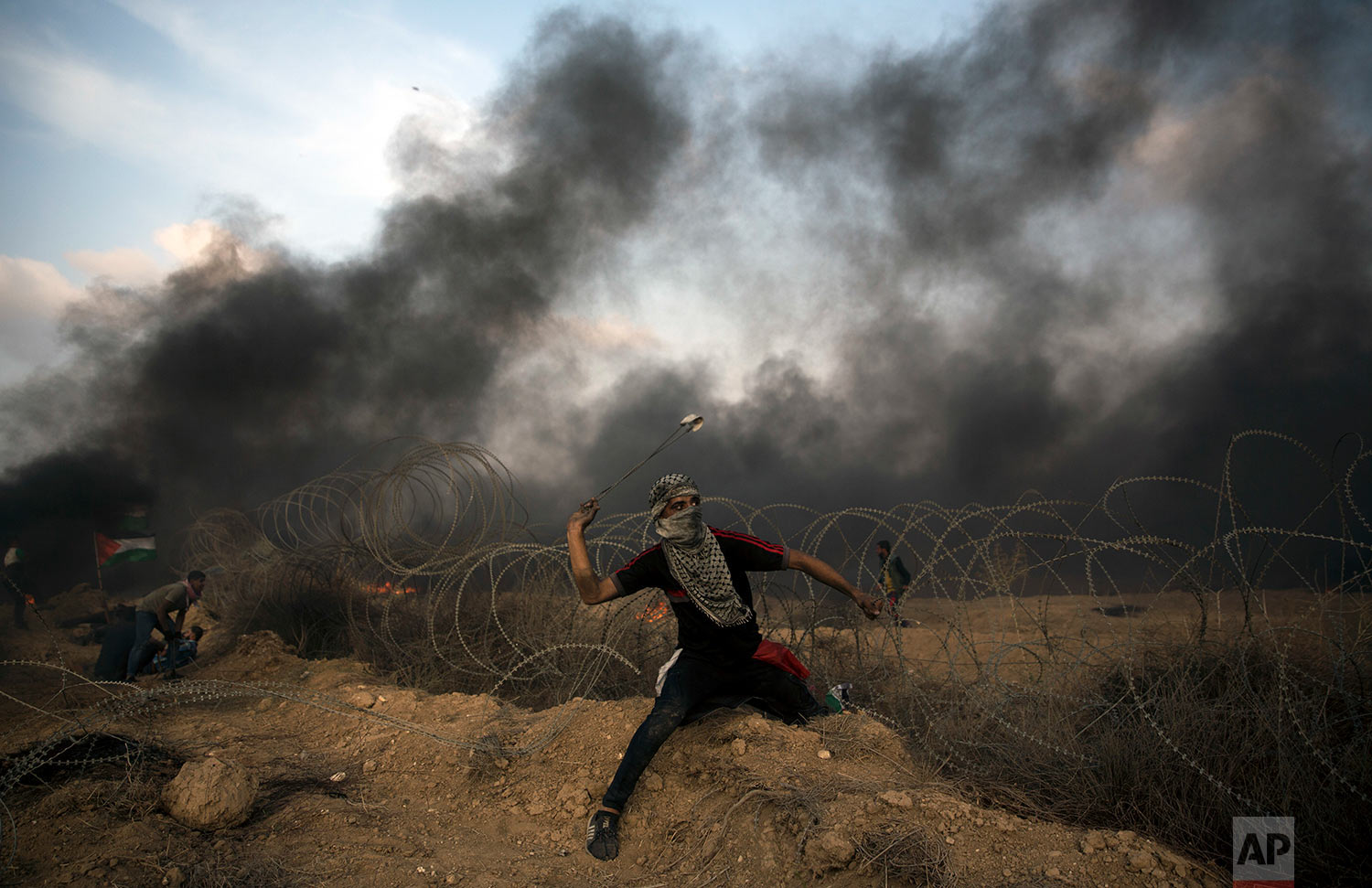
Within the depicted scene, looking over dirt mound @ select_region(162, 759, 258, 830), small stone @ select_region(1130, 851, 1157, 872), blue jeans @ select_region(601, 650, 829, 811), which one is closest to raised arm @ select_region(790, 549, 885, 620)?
blue jeans @ select_region(601, 650, 829, 811)

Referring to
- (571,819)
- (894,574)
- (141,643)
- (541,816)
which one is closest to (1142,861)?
(571,819)

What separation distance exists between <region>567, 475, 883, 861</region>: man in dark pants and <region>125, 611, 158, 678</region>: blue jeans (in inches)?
323

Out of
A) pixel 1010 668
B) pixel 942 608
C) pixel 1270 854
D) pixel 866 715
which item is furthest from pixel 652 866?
pixel 942 608

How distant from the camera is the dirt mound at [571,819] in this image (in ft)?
10.6

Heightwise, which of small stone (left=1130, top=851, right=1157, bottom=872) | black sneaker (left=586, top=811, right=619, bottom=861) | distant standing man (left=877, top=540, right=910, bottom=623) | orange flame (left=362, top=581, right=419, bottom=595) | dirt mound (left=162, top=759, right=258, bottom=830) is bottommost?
dirt mound (left=162, top=759, right=258, bottom=830)

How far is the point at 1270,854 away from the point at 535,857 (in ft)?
11.4

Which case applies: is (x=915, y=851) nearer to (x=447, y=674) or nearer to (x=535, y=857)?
(x=535, y=857)

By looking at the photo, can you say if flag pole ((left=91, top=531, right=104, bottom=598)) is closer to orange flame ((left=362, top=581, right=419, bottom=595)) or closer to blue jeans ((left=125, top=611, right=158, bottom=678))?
blue jeans ((left=125, top=611, right=158, bottom=678))

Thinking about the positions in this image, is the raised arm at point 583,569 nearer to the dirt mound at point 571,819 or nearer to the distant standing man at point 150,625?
the dirt mound at point 571,819

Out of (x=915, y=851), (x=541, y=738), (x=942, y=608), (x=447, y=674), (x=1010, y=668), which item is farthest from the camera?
(x=942, y=608)

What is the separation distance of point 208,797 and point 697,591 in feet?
9.21

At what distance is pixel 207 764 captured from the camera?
3.96 meters

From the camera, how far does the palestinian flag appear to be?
1912 centimetres

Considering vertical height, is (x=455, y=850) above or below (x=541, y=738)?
below
